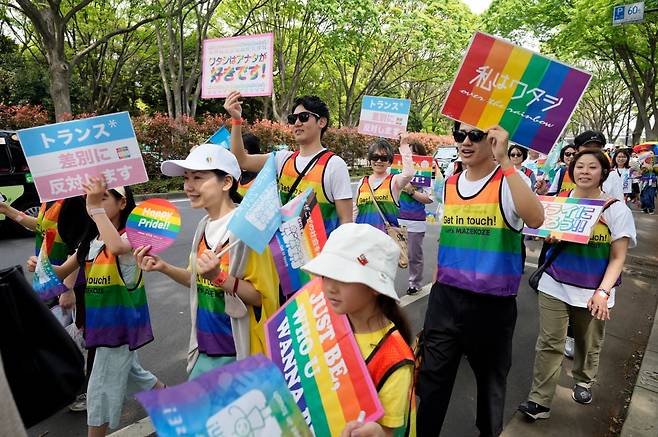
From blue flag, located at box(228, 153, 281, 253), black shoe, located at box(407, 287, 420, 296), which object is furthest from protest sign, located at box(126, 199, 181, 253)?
black shoe, located at box(407, 287, 420, 296)

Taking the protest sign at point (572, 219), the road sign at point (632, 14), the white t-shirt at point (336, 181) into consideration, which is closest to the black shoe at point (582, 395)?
the protest sign at point (572, 219)

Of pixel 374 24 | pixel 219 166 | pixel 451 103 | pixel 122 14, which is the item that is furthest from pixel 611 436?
pixel 122 14

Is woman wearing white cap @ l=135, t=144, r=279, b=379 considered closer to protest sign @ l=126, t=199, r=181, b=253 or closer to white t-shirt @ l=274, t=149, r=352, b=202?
protest sign @ l=126, t=199, r=181, b=253

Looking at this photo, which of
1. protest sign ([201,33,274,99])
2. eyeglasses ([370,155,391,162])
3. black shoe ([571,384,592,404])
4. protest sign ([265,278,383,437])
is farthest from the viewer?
eyeglasses ([370,155,391,162])

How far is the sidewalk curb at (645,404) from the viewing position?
2.81 metres

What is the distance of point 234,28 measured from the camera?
17.8 meters

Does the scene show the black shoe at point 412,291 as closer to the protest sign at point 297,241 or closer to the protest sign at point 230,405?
the protest sign at point 297,241

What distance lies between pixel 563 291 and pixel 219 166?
2419mm

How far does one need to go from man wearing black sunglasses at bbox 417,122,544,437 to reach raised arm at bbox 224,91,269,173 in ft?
5.03

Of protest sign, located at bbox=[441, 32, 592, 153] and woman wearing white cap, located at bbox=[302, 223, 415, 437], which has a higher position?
protest sign, located at bbox=[441, 32, 592, 153]

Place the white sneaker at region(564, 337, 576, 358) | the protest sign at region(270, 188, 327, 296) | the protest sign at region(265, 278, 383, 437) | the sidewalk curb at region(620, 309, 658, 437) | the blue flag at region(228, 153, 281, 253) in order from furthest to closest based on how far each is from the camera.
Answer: the white sneaker at region(564, 337, 576, 358)
the sidewalk curb at region(620, 309, 658, 437)
the protest sign at region(270, 188, 327, 296)
the blue flag at region(228, 153, 281, 253)
the protest sign at region(265, 278, 383, 437)

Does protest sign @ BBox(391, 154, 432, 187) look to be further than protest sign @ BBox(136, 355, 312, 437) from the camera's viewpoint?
Yes

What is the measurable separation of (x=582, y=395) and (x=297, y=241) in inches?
104

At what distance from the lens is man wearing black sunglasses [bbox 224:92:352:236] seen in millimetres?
3098
